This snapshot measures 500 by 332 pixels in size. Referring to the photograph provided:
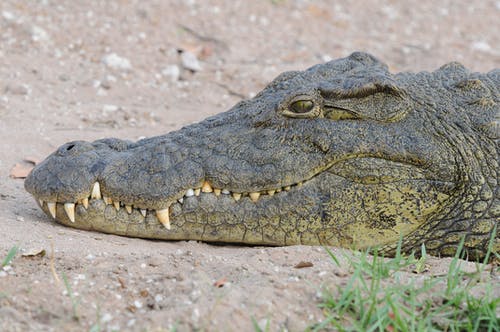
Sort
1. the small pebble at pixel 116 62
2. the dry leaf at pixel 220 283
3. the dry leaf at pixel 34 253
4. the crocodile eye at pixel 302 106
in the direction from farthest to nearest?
the small pebble at pixel 116 62
the crocodile eye at pixel 302 106
the dry leaf at pixel 34 253
the dry leaf at pixel 220 283

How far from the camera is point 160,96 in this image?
7605 mm

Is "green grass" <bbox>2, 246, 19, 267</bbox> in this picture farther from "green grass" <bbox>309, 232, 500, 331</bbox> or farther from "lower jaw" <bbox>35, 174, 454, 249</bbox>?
"green grass" <bbox>309, 232, 500, 331</bbox>

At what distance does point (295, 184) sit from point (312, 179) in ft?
0.32

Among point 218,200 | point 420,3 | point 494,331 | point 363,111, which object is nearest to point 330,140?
point 363,111

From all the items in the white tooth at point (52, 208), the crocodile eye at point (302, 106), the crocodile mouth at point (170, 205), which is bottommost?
the white tooth at point (52, 208)

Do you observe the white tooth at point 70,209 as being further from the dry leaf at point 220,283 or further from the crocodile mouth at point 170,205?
the dry leaf at point 220,283

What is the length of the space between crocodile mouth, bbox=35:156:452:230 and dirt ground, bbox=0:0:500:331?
17 cm

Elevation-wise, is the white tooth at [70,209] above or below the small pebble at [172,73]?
below

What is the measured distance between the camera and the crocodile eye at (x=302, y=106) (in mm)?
4262

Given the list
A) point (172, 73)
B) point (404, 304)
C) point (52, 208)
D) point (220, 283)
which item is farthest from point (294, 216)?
point (172, 73)

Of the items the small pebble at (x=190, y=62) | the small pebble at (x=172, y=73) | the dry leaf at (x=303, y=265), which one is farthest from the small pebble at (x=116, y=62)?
the dry leaf at (x=303, y=265)

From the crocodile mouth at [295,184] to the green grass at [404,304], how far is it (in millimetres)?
741

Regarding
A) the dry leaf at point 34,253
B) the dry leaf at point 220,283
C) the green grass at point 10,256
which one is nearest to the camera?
the dry leaf at point 220,283

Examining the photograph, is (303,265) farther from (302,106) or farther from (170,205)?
(302,106)
